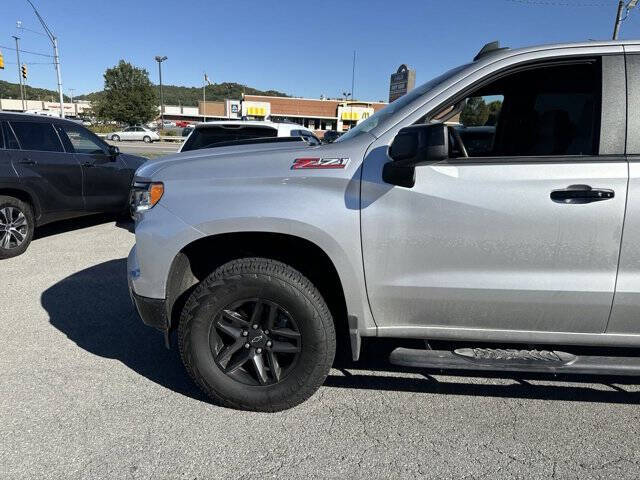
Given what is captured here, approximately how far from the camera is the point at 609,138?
2.39 m

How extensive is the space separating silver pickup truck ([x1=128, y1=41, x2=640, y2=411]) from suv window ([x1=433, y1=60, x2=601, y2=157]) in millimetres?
12

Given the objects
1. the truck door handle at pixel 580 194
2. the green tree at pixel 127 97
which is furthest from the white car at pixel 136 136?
the truck door handle at pixel 580 194

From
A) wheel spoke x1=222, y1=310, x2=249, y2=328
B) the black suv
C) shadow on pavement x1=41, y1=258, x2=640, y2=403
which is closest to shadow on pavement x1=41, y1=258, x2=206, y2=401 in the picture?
shadow on pavement x1=41, y1=258, x2=640, y2=403

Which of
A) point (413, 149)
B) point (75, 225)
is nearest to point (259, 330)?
point (413, 149)

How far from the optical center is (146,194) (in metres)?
2.75

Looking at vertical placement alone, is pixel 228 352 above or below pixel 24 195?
below

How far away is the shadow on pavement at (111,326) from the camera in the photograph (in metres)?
3.27

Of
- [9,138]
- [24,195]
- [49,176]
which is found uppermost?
[9,138]

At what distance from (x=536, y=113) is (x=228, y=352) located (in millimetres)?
2308

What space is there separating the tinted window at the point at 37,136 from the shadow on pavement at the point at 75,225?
4.78ft

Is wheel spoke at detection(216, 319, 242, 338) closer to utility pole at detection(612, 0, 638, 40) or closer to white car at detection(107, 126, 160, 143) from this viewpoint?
utility pole at detection(612, 0, 638, 40)

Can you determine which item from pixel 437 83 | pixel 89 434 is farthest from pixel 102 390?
pixel 437 83

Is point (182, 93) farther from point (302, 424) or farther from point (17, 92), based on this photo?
point (302, 424)

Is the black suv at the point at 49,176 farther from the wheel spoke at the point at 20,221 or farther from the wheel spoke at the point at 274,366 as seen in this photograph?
the wheel spoke at the point at 274,366
